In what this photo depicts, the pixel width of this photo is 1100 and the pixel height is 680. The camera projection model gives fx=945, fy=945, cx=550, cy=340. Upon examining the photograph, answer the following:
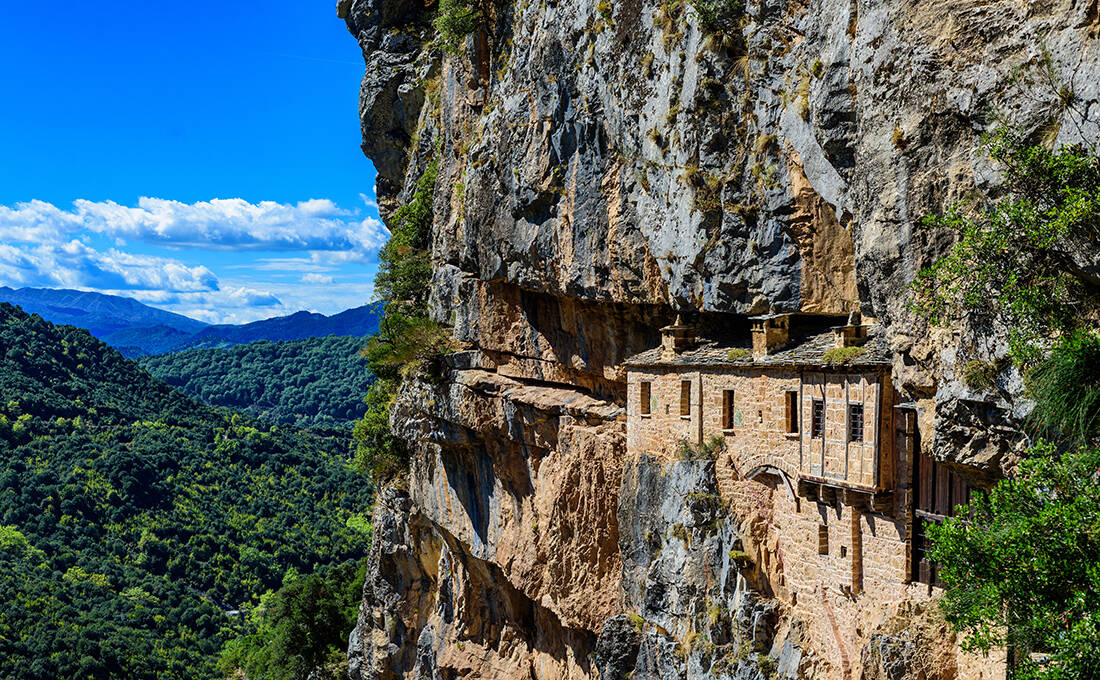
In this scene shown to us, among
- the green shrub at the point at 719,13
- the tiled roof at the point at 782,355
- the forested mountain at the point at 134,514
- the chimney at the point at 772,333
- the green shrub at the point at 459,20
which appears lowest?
the forested mountain at the point at 134,514

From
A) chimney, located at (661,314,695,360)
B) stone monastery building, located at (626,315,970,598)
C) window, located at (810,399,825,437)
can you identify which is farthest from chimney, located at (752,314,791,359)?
chimney, located at (661,314,695,360)

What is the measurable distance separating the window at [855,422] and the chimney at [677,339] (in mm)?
7134

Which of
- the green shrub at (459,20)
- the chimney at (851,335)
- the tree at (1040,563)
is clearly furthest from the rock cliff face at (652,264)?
the tree at (1040,563)

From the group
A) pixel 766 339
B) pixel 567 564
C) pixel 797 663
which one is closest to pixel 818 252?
pixel 766 339

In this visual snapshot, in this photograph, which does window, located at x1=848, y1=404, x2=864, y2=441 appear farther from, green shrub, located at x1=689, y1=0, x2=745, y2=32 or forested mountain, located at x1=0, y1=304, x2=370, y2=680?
forested mountain, located at x1=0, y1=304, x2=370, y2=680

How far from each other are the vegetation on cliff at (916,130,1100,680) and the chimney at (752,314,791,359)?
6.78 metres

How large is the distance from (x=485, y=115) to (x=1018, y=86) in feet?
81.5

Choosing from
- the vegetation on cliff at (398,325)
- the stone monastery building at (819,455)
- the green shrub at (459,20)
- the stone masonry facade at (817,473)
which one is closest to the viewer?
the stone monastery building at (819,455)

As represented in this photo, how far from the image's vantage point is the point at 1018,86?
15531 millimetres

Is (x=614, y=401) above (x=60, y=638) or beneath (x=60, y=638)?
above

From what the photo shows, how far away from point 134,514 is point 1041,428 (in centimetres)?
9423

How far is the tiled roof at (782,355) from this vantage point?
2008 cm

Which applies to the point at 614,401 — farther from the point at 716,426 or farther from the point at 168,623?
the point at 168,623

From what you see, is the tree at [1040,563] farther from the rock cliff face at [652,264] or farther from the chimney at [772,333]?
the chimney at [772,333]
